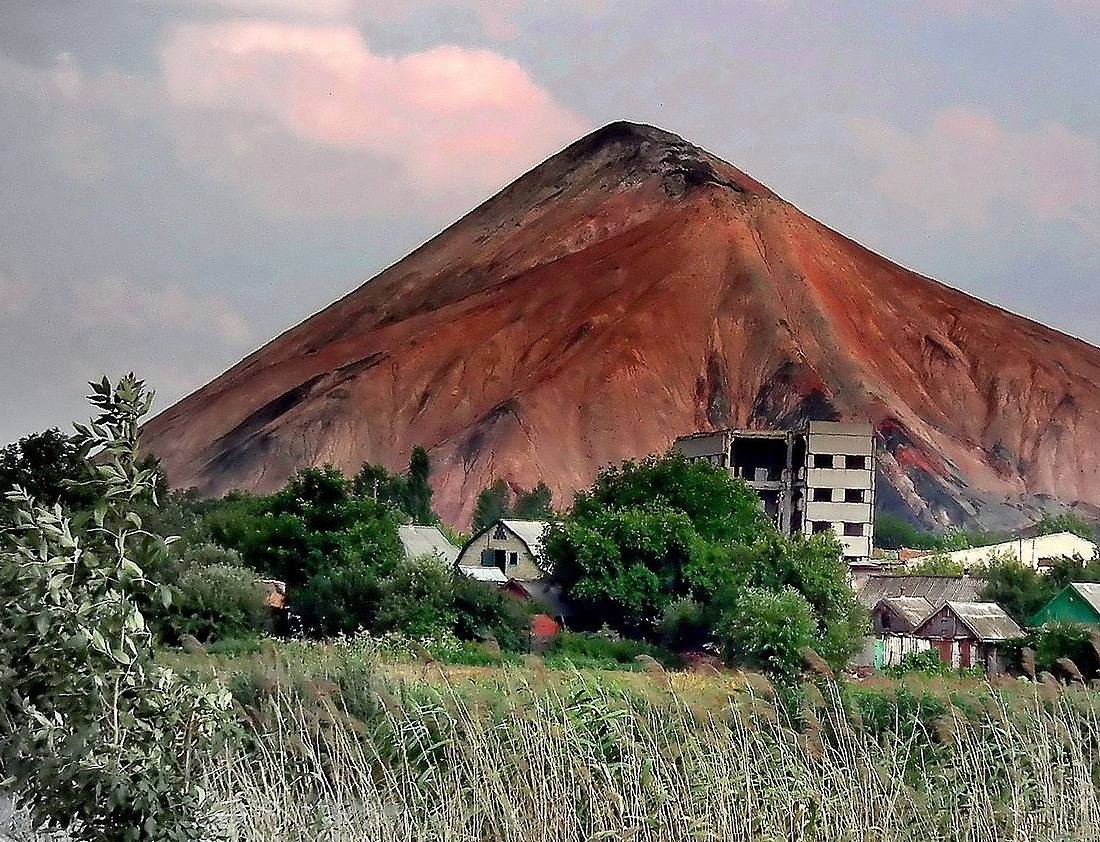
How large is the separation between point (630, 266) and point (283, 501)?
6455 cm

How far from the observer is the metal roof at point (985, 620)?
30.4m

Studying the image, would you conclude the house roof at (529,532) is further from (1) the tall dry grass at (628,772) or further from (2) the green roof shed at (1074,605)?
(1) the tall dry grass at (628,772)

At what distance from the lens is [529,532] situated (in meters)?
45.3

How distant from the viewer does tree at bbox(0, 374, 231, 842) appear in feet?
10.0

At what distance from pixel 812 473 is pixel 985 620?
71.2ft

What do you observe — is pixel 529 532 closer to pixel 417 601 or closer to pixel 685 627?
pixel 685 627

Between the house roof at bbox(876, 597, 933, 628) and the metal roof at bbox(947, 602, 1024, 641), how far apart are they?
1.41 m

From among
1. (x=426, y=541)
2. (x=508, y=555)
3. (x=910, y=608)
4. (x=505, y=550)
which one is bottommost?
(x=910, y=608)

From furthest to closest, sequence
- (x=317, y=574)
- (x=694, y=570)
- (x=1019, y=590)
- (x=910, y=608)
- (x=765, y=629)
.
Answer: (x=1019, y=590) < (x=910, y=608) < (x=694, y=570) < (x=317, y=574) < (x=765, y=629)

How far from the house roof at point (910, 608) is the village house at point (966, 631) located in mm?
1509

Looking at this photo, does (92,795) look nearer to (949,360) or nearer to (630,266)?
(630,266)

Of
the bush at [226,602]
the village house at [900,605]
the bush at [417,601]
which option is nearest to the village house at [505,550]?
the village house at [900,605]

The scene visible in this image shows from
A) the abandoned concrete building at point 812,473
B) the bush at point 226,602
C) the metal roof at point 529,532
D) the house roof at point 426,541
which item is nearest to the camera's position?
the bush at point 226,602

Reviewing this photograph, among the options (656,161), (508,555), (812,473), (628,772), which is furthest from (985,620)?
(656,161)
